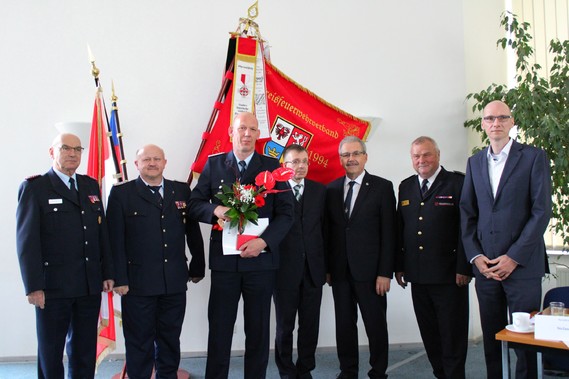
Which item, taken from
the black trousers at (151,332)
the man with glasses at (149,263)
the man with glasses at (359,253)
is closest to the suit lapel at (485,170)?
the man with glasses at (359,253)

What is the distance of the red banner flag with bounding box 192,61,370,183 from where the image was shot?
359cm

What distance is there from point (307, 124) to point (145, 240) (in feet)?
5.38

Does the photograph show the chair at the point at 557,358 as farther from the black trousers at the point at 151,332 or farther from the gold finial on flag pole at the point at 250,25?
the gold finial on flag pole at the point at 250,25

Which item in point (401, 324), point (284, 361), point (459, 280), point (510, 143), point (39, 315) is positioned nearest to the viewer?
point (39, 315)

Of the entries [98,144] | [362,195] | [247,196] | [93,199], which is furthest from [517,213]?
[98,144]

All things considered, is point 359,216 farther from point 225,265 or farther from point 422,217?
point 225,265

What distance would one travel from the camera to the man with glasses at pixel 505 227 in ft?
7.84

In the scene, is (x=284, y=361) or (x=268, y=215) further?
(x=284, y=361)

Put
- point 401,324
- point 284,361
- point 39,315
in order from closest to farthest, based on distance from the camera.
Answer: point 39,315 → point 284,361 → point 401,324

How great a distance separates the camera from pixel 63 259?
238cm

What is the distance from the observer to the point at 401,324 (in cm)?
397

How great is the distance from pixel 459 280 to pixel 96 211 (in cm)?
213

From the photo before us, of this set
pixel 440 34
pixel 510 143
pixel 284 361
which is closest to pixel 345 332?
pixel 284 361

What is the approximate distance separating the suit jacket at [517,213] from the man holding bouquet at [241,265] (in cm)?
106
